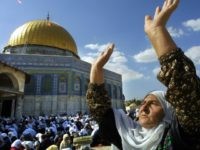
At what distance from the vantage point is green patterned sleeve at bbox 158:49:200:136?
3.77 feet

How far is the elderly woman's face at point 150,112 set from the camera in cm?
145

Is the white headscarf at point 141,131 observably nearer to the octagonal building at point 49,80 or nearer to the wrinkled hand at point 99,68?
the wrinkled hand at point 99,68

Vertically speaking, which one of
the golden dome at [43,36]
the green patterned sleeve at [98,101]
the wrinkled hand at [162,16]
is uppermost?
the golden dome at [43,36]

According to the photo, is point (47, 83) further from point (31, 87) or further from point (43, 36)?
point (43, 36)

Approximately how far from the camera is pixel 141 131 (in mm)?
1491

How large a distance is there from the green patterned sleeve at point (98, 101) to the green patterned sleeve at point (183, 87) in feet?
1.56

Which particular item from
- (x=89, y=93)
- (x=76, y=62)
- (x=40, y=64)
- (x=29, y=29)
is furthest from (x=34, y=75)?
(x=89, y=93)

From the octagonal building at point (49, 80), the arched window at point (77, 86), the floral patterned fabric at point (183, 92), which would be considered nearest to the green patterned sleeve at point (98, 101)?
the floral patterned fabric at point (183, 92)

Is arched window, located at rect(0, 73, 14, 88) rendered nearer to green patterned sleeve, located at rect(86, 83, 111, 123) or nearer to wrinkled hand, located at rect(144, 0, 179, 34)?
green patterned sleeve, located at rect(86, 83, 111, 123)

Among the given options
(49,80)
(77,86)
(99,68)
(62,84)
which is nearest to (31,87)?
(49,80)

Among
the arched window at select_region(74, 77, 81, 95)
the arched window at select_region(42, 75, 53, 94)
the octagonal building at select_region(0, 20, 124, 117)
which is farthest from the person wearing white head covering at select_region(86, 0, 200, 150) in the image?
the arched window at select_region(74, 77, 81, 95)

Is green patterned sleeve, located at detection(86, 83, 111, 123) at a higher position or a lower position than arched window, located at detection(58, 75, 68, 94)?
lower

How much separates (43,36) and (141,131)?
103 feet

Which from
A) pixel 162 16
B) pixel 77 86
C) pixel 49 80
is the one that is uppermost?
pixel 49 80
